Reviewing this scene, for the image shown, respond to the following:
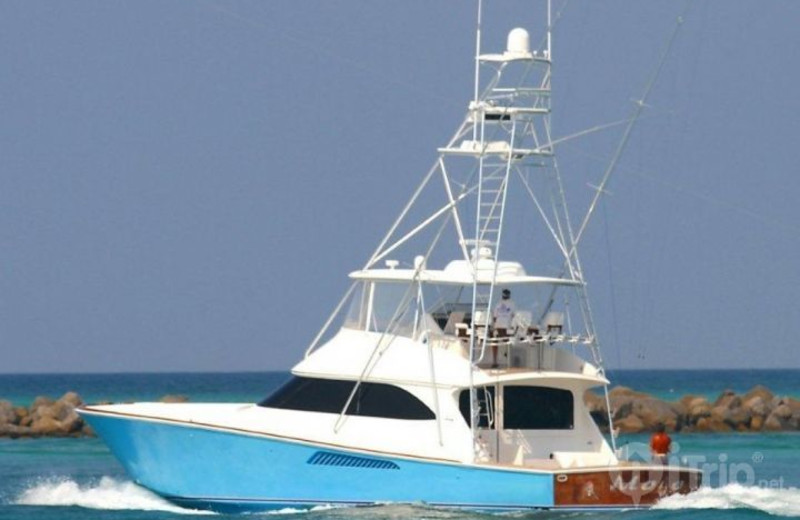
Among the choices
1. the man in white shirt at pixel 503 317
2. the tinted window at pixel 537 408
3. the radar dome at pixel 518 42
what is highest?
the radar dome at pixel 518 42

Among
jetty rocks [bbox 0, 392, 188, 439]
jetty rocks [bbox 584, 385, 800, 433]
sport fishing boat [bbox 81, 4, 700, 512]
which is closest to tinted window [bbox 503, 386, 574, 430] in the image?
sport fishing boat [bbox 81, 4, 700, 512]

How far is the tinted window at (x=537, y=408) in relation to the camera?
2356cm

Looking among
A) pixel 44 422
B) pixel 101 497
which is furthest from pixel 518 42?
pixel 44 422

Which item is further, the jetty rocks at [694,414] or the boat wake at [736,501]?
the jetty rocks at [694,414]

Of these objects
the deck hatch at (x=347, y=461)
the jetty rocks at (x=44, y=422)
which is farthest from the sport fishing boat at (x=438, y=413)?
the jetty rocks at (x=44, y=422)

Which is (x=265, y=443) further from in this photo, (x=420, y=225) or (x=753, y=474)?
(x=753, y=474)

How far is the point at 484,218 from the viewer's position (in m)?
23.8

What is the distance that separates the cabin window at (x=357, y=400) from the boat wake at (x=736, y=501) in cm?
304

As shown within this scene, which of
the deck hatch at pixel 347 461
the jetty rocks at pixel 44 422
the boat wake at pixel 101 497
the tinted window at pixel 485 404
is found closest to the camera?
the deck hatch at pixel 347 461

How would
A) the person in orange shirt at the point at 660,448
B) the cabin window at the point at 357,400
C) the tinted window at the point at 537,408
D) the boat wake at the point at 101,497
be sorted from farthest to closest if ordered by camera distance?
the boat wake at the point at 101,497
the person in orange shirt at the point at 660,448
the tinted window at the point at 537,408
the cabin window at the point at 357,400

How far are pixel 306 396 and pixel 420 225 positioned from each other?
244 centimetres

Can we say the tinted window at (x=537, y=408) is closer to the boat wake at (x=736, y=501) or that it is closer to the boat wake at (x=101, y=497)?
the boat wake at (x=736, y=501)

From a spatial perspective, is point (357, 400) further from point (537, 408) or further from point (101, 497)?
point (101, 497)

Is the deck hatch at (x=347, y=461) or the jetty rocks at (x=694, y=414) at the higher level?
the deck hatch at (x=347, y=461)
